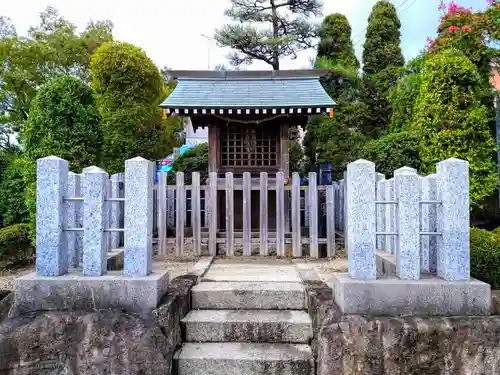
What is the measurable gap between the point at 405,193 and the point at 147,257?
8.32ft

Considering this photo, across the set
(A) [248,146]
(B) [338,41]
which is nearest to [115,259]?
(A) [248,146]

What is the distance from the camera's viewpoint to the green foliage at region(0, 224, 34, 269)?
675cm

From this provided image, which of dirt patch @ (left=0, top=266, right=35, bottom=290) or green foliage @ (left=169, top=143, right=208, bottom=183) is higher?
green foliage @ (left=169, top=143, right=208, bottom=183)

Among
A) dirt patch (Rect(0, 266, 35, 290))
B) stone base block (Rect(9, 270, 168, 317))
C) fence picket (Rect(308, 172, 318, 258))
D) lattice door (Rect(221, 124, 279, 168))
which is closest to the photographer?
stone base block (Rect(9, 270, 168, 317))

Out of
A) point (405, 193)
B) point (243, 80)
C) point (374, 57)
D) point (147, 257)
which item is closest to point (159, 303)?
point (147, 257)

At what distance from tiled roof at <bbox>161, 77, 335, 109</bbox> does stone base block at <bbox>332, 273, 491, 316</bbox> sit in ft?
17.3

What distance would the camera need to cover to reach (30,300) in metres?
3.32

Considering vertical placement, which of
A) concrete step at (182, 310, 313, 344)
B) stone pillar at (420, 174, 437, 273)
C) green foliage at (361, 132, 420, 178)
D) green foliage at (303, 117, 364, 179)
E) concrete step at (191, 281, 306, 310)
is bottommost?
concrete step at (182, 310, 313, 344)

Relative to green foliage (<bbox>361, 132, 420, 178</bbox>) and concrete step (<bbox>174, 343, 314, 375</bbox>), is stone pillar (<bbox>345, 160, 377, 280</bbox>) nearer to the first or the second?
concrete step (<bbox>174, 343, 314, 375</bbox>)

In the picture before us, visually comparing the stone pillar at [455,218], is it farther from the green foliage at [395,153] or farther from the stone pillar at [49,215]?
the green foliage at [395,153]

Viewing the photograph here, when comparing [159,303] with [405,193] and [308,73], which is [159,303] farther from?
[308,73]

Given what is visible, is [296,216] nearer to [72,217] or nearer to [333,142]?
[72,217]

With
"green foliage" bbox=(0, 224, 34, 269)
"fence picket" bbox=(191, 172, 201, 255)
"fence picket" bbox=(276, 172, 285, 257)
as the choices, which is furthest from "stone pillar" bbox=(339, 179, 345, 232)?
"green foliage" bbox=(0, 224, 34, 269)

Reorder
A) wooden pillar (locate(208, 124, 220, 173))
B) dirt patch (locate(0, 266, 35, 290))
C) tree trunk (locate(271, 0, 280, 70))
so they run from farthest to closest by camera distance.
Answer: tree trunk (locate(271, 0, 280, 70)) < wooden pillar (locate(208, 124, 220, 173)) < dirt patch (locate(0, 266, 35, 290))
